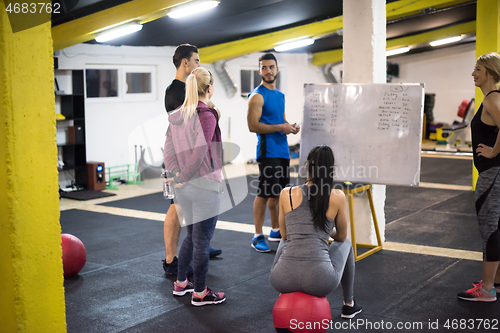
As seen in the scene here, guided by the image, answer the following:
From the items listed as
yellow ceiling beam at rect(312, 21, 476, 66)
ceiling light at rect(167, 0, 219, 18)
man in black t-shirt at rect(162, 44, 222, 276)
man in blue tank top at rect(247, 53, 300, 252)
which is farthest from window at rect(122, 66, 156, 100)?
man in black t-shirt at rect(162, 44, 222, 276)

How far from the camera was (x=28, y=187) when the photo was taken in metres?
1.97

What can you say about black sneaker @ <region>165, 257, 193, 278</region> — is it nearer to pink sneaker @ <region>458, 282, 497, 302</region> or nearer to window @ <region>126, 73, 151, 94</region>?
pink sneaker @ <region>458, 282, 497, 302</region>

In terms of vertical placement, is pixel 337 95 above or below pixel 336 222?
above

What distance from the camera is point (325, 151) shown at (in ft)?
8.39

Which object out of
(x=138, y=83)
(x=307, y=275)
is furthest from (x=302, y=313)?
(x=138, y=83)

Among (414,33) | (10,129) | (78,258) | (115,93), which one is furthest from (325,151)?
(414,33)

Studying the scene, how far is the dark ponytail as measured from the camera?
8.24 feet

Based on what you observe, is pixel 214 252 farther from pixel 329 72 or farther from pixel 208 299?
pixel 329 72

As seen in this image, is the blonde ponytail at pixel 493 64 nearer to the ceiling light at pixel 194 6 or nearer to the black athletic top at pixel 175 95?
the black athletic top at pixel 175 95

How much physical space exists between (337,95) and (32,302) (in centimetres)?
274

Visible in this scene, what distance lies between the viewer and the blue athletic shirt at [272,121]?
13.5 feet

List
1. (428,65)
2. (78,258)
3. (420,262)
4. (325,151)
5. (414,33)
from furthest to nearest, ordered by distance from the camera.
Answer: (428,65), (414,33), (420,262), (78,258), (325,151)

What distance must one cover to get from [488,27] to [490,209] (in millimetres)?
4517

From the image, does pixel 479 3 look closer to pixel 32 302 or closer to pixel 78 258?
pixel 78 258
